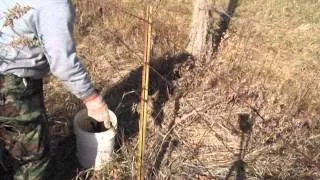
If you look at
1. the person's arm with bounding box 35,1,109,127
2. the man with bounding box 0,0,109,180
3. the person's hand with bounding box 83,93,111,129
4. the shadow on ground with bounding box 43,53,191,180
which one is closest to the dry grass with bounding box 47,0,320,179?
the shadow on ground with bounding box 43,53,191,180

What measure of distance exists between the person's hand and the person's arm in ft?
0.58

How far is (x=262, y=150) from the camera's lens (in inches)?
140

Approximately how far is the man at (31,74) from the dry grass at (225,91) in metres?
0.54

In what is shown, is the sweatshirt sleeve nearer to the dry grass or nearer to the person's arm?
the person's arm

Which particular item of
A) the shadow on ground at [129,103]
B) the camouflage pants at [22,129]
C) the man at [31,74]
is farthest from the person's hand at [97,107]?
the shadow on ground at [129,103]

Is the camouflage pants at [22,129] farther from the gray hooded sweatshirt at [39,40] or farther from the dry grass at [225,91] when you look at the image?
the dry grass at [225,91]

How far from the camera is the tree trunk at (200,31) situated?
13.6 ft

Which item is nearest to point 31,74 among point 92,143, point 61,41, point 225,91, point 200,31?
point 61,41

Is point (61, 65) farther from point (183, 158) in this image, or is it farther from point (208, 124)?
point (208, 124)

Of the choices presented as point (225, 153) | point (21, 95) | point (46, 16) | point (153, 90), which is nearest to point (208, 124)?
point (225, 153)

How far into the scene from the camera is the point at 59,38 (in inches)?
88.7

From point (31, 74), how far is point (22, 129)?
33 centimetres

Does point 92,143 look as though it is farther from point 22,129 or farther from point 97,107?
point 22,129

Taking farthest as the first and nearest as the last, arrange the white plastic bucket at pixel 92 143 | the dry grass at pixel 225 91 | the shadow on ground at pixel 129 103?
the dry grass at pixel 225 91 < the shadow on ground at pixel 129 103 < the white plastic bucket at pixel 92 143
